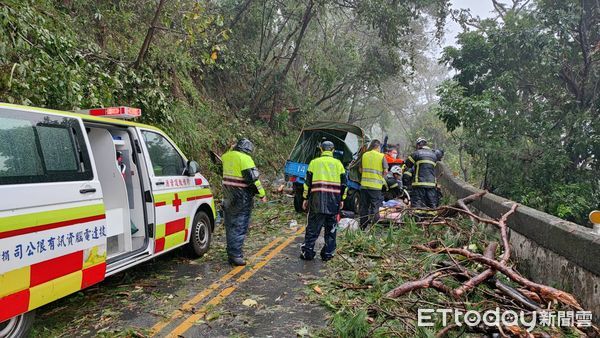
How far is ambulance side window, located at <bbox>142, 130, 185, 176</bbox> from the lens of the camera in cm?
527

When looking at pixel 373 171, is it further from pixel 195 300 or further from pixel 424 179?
pixel 195 300

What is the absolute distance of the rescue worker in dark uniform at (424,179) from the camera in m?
8.28

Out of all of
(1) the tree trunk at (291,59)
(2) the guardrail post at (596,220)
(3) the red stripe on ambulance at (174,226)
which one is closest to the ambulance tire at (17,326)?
(3) the red stripe on ambulance at (174,226)

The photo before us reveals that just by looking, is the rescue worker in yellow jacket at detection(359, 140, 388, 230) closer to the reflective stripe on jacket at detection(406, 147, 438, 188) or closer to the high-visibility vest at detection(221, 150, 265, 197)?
the reflective stripe on jacket at detection(406, 147, 438, 188)

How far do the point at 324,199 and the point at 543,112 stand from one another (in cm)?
912

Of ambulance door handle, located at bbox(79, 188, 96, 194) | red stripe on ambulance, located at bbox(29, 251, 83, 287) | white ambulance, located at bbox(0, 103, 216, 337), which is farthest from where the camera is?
ambulance door handle, located at bbox(79, 188, 96, 194)

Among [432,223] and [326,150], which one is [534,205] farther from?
[326,150]

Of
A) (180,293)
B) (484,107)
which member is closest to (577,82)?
(484,107)

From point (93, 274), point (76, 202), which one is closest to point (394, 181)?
point (93, 274)

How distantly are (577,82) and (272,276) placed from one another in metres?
11.4

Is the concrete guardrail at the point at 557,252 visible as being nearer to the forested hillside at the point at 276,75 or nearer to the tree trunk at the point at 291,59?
the forested hillside at the point at 276,75

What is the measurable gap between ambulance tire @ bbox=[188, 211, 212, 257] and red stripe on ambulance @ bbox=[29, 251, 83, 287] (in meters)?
2.29

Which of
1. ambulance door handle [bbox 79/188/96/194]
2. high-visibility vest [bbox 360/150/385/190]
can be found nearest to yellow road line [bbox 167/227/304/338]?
ambulance door handle [bbox 79/188/96/194]

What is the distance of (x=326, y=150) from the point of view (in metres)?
6.26
